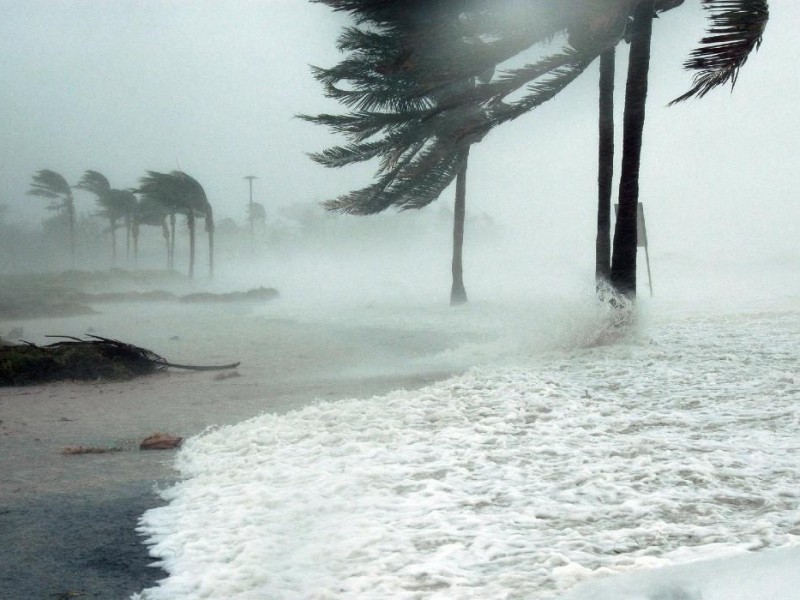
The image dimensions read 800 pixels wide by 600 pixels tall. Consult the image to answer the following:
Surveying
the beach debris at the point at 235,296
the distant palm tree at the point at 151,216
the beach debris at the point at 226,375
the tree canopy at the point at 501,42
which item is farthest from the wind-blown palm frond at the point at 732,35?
the distant palm tree at the point at 151,216

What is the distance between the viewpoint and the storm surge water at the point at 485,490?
2547mm

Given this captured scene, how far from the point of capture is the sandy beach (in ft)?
9.47

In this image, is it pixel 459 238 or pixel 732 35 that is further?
pixel 459 238

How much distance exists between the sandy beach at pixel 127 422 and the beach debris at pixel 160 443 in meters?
0.11

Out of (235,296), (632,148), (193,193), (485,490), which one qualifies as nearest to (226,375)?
(632,148)

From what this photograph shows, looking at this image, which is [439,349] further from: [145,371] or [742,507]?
[742,507]

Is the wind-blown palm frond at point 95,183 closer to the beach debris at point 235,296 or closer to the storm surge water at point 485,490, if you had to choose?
the beach debris at point 235,296

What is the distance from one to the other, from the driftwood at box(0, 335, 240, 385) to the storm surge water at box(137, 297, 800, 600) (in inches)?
175

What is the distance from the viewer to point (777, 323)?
10.5 meters

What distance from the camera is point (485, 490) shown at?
11.2ft

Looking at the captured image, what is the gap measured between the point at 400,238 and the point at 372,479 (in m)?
75.9

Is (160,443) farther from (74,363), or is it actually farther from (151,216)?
(151,216)

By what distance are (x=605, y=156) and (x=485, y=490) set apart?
10.1 m

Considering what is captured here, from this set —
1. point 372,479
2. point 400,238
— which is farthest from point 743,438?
point 400,238
